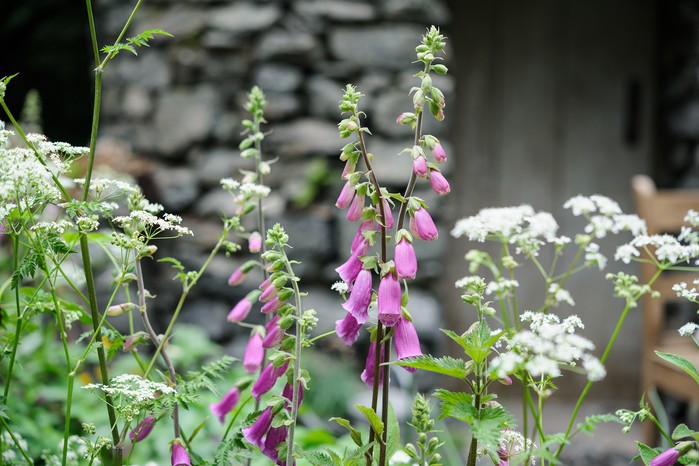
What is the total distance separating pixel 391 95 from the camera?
102 inches

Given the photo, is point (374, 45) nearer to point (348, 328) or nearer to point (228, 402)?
point (228, 402)

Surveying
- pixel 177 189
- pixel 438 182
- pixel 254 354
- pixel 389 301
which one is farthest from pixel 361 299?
pixel 177 189

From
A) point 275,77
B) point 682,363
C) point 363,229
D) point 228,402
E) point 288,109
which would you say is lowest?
point 228,402

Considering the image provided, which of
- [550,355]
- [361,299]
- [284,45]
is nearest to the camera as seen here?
[550,355]

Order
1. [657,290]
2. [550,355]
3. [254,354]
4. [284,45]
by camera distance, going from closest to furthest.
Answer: [550,355] → [254,354] → [657,290] → [284,45]

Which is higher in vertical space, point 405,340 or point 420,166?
point 420,166

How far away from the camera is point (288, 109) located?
2.59 m

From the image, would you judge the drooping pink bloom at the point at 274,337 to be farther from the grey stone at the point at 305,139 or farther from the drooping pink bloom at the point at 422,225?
the grey stone at the point at 305,139

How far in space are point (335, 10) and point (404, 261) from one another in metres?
2.14

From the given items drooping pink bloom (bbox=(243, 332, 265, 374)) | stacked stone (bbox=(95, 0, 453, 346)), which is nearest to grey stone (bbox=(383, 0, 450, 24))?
stacked stone (bbox=(95, 0, 453, 346))

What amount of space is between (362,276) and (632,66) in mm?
3318

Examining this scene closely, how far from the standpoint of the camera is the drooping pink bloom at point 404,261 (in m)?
0.61

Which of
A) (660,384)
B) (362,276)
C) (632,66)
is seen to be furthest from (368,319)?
(632,66)

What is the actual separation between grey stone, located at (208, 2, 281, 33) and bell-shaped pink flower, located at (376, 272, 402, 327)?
2157mm
